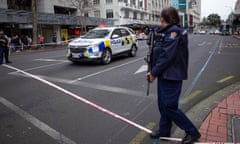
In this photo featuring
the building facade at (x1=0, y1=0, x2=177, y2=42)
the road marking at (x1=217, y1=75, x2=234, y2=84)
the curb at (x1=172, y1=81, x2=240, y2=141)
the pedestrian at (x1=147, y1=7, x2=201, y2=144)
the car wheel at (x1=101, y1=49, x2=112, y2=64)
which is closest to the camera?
the pedestrian at (x1=147, y1=7, x2=201, y2=144)

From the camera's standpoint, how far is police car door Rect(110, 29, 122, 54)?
10.9 m

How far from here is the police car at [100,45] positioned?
384 inches

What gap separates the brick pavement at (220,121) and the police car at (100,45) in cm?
620

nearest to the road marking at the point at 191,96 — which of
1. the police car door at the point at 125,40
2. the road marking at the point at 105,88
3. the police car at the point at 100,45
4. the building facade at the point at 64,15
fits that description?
the road marking at the point at 105,88

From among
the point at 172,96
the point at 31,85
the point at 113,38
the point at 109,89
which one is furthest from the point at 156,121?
the point at 113,38

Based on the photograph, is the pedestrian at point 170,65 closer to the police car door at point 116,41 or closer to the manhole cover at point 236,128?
the manhole cover at point 236,128

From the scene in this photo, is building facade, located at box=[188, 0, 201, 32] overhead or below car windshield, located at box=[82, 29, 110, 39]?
overhead

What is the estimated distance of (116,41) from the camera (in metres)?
11.1

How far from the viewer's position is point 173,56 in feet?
8.91

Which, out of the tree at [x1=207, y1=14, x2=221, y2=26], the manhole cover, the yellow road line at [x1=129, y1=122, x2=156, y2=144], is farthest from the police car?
the tree at [x1=207, y1=14, x2=221, y2=26]

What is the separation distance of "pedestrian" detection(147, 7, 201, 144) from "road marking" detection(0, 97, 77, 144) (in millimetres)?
1560

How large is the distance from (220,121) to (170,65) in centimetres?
176

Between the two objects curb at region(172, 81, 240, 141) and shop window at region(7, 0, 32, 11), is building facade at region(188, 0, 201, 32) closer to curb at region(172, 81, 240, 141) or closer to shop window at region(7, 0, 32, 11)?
shop window at region(7, 0, 32, 11)

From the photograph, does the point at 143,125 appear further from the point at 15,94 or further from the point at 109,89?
the point at 15,94
